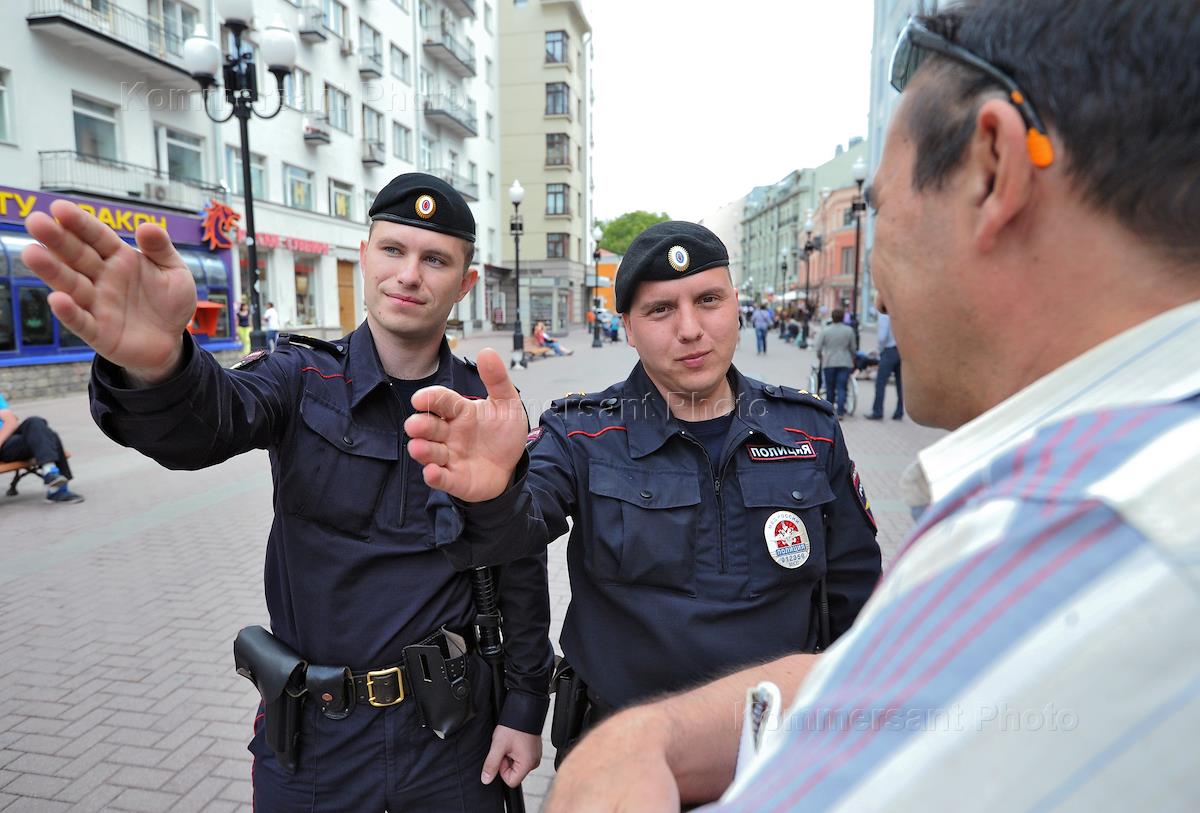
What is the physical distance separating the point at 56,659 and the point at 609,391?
13.6 feet

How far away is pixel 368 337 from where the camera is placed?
2.34m

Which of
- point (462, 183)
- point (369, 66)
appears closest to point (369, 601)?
point (369, 66)

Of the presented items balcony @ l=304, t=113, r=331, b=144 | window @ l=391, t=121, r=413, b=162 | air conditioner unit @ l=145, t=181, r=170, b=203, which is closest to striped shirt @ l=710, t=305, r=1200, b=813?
air conditioner unit @ l=145, t=181, r=170, b=203

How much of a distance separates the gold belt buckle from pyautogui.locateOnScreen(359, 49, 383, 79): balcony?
29.9 m

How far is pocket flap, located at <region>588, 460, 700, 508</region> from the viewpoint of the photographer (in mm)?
1824

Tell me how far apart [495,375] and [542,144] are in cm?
4735

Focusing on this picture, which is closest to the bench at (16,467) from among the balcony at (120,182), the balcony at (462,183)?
the balcony at (120,182)

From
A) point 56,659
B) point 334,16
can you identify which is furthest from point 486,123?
point 56,659

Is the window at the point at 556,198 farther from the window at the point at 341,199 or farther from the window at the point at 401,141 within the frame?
the window at the point at 341,199

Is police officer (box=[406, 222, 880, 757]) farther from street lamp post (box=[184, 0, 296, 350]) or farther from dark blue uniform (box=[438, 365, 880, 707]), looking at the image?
street lamp post (box=[184, 0, 296, 350])

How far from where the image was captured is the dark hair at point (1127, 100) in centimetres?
70

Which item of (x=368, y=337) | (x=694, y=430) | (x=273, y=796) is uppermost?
(x=368, y=337)

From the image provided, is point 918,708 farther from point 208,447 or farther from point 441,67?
point 441,67

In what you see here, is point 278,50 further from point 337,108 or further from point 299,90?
point 337,108
